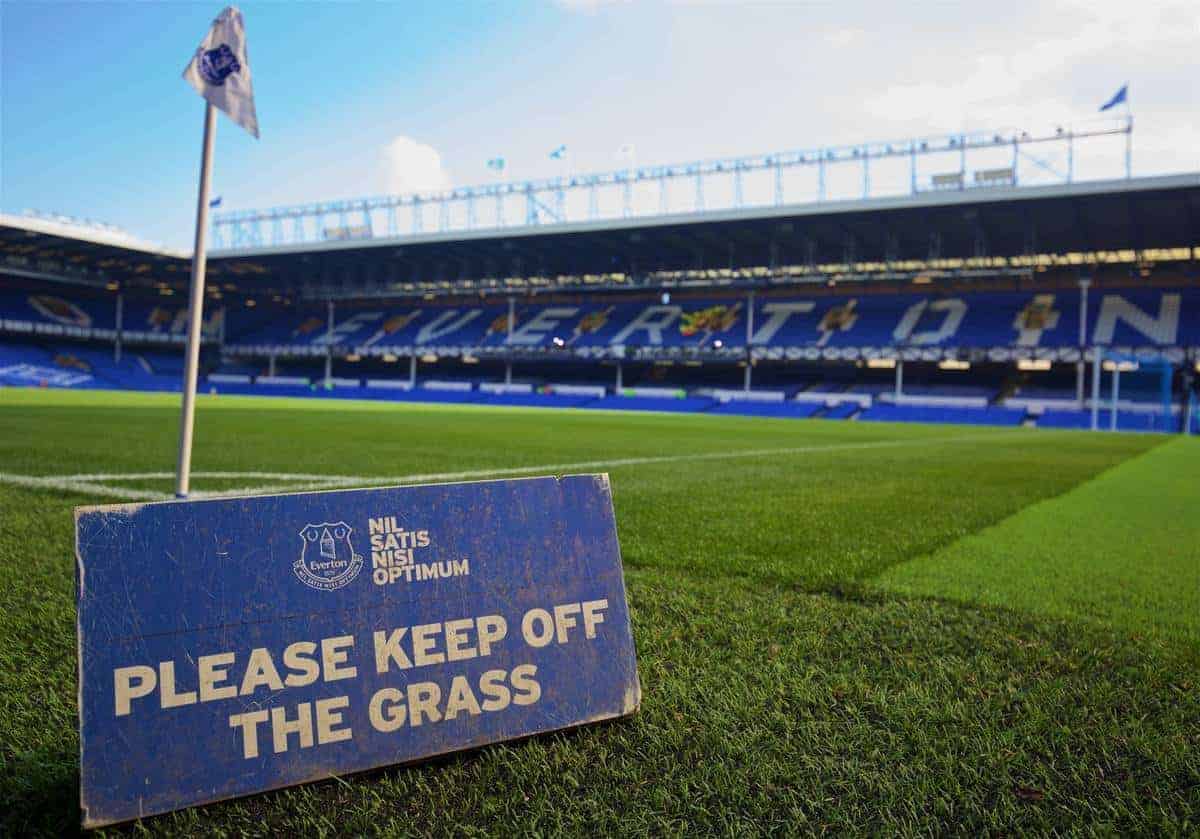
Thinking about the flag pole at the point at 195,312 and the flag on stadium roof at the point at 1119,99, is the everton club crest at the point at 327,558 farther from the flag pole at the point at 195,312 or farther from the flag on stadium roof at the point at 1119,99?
the flag on stadium roof at the point at 1119,99

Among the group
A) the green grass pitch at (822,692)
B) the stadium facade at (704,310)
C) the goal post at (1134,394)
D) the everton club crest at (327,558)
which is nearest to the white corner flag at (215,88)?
the green grass pitch at (822,692)

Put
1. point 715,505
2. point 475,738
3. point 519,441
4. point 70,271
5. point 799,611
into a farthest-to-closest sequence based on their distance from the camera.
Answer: point 70,271, point 519,441, point 715,505, point 799,611, point 475,738

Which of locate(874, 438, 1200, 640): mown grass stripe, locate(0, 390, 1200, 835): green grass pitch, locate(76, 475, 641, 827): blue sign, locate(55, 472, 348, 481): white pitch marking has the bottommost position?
locate(874, 438, 1200, 640): mown grass stripe

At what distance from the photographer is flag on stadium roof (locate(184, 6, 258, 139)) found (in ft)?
14.3

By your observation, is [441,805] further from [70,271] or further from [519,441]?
[70,271]

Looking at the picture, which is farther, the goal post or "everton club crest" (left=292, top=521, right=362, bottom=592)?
the goal post

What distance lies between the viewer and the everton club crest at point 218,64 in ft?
14.4

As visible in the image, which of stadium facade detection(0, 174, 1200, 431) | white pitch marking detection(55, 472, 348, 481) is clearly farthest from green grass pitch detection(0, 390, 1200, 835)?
stadium facade detection(0, 174, 1200, 431)

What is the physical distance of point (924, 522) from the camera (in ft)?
17.7

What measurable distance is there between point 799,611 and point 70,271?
2214 inches

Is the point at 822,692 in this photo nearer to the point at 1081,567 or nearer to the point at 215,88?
the point at 1081,567

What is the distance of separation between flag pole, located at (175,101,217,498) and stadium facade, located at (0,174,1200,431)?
32.4 m

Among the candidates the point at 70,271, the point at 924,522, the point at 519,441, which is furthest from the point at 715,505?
the point at 70,271

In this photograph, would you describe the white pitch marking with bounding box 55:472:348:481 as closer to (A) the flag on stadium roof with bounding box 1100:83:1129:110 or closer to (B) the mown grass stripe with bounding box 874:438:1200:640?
(B) the mown grass stripe with bounding box 874:438:1200:640
